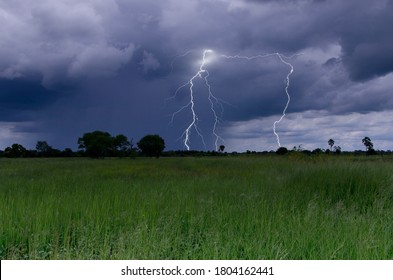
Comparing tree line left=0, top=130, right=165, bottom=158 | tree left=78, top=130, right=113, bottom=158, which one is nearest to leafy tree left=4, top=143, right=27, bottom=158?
tree line left=0, top=130, right=165, bottom=158

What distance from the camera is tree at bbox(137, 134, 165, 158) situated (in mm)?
63719

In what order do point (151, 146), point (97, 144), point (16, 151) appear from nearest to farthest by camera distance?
point (97, 144), point (151, 146), point (16, 151)

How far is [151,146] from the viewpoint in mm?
63594

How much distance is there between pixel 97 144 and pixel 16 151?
3158 centimetres

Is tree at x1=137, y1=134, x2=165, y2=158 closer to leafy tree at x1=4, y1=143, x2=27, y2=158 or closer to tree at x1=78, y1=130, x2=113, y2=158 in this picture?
tree at x1=78, y1=130, x2=113, y2=158

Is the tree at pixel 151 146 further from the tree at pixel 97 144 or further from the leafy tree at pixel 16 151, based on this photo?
the leafy tree at pixel 16 151

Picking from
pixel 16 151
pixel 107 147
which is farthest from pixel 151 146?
pixel 16 151

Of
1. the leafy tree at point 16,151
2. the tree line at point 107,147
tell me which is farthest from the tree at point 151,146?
the leafy tree at point 16,151

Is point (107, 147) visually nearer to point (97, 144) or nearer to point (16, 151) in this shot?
point (97, 144)

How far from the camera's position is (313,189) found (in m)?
10.7

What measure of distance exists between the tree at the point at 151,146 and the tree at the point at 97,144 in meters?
6.48

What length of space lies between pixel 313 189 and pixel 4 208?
8.40 m

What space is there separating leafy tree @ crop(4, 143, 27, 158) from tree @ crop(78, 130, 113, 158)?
942 inches

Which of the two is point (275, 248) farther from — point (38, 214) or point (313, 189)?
point (313, 189)
